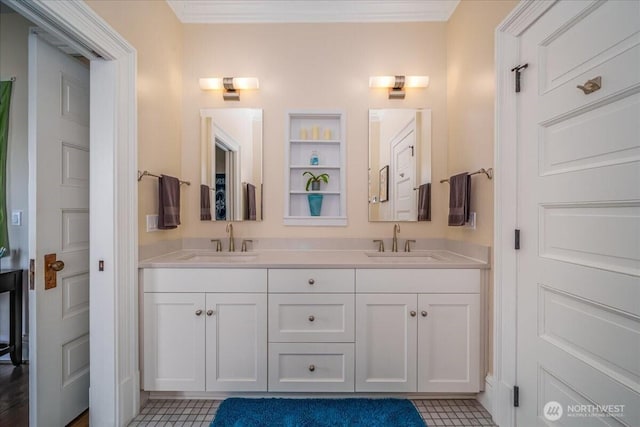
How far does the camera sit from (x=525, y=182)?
138 cm

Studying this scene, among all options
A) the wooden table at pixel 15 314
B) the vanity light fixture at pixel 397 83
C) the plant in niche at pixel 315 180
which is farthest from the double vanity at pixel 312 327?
the vanity light fixture at pixel 397 83

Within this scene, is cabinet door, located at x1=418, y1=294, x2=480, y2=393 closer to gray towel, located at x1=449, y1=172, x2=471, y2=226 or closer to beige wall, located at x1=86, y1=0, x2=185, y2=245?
gray towel, located at x1=449, y1=172, x2=471, y2=226

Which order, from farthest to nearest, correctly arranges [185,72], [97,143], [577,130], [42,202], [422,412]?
[185,72], [422,412], [97,143], [42,202], [577,130]

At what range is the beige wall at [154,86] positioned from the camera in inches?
64.0

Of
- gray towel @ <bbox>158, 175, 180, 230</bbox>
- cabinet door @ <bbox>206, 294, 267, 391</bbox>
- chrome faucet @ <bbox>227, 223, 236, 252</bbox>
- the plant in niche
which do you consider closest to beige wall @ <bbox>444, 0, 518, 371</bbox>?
the plant in niche

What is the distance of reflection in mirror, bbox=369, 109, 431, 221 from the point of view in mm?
2174

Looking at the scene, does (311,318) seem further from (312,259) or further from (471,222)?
(471,222)

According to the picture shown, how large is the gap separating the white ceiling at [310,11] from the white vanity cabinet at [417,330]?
1939mm

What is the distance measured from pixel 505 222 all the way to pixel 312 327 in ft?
4.04

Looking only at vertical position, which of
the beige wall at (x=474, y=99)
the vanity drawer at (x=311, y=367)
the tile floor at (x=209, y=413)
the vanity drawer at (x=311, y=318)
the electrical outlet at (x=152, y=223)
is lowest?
the tile floor at (x=209, y=413)

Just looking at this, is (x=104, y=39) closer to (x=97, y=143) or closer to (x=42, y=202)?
(x=97, y=143)

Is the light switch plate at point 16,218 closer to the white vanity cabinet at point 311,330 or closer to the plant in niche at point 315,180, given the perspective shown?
the white vanity cabinet at point 311,330

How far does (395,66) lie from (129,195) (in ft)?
6.82

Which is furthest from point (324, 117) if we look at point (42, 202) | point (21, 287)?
point (21, 287)
